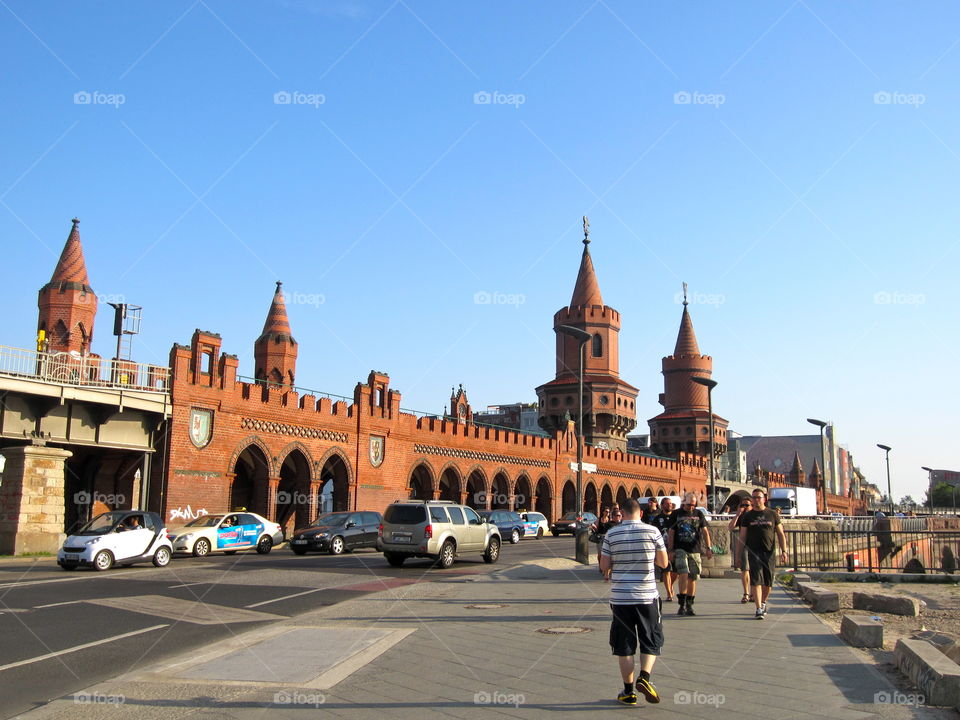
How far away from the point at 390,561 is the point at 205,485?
15.2m

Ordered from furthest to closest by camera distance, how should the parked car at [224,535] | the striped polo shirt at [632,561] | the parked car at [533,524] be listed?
the parked car at [533,524]
the parked car at [224,535]
the striped polo shirt at [632,561]

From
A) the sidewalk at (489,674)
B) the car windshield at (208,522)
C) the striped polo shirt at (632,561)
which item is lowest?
the sidewalk at (489,674)

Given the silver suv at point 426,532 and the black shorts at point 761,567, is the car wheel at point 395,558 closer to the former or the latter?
the silver suv at point 426,532

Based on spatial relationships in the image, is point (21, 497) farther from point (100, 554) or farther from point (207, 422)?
point (207, 422)

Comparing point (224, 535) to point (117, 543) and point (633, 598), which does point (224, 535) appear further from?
point (633, 598)

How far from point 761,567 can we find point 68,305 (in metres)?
39.4

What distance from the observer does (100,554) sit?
19594mm

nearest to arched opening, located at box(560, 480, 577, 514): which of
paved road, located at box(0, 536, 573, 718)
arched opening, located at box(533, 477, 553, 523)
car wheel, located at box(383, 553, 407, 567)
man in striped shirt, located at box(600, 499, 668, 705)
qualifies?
arched opening, located at box(533, 477, 553, 523)

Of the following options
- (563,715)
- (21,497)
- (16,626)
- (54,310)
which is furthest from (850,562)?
(54,310)

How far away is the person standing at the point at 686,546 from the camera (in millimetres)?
11578

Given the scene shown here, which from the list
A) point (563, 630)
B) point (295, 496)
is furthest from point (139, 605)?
point (295, 496)

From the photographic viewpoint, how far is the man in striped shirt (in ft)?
21.5

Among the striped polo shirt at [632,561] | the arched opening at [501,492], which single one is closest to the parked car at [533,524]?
the arched opening at [501,492]

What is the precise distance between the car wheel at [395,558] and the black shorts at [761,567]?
36.8 feet
